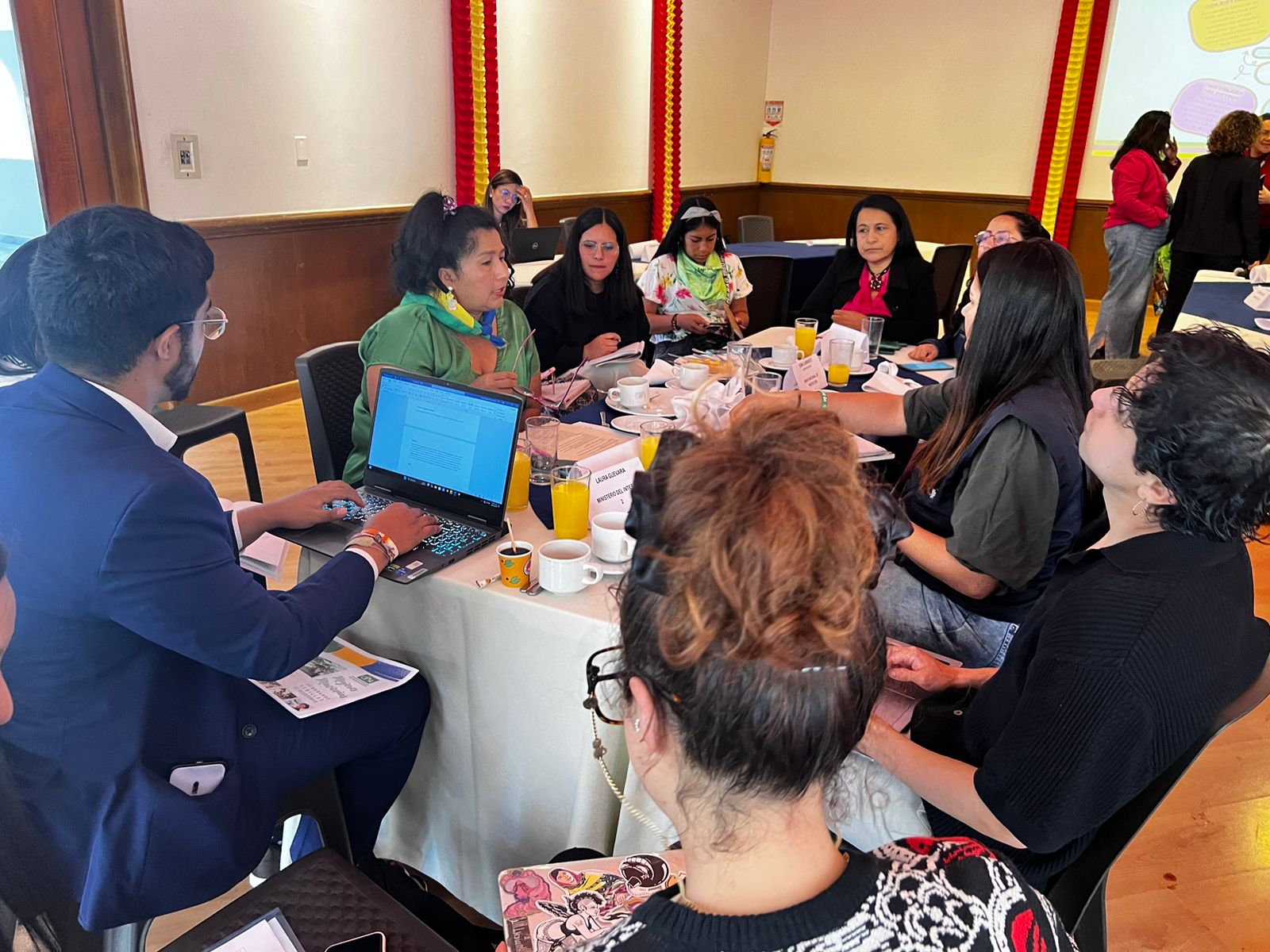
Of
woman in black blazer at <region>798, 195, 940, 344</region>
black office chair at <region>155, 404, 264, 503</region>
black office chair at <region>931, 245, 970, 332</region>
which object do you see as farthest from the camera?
black office chair at <region>931, 245, 970, 332</region>

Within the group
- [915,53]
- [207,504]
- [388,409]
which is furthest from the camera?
[915,53]

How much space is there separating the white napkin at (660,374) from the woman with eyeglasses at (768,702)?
193 centimetres

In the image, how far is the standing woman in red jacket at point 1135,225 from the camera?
18.1 ft

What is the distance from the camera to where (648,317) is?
12.0 ft

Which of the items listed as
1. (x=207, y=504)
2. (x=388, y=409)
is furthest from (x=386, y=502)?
(x=207, y=504)

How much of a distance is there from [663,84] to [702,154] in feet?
3.57

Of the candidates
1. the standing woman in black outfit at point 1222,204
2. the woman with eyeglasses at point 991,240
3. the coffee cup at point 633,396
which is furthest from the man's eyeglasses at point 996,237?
the standing woman in black outfit at point 1222,204

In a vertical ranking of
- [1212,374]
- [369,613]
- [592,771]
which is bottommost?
[592,771]

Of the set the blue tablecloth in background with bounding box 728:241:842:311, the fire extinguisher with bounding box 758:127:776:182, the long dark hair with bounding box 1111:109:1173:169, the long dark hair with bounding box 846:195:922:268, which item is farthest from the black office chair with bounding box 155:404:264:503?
the fire extinguisher with bounding box 758:127:776:182

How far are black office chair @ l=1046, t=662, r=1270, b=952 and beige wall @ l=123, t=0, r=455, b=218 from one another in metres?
4.40

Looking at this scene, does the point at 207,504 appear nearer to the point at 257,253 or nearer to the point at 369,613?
the point at 369,613

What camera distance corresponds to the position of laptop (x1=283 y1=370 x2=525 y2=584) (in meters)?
1.60

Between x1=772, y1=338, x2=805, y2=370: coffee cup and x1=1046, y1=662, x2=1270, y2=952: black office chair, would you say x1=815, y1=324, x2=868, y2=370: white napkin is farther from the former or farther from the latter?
x1=1046, y1=662, x2=1270, y2=952: black office chair

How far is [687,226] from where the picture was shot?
12.4ft
